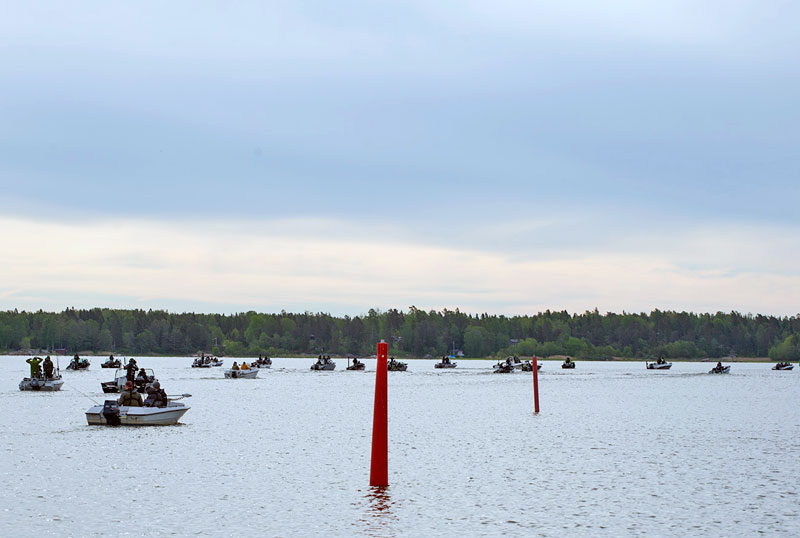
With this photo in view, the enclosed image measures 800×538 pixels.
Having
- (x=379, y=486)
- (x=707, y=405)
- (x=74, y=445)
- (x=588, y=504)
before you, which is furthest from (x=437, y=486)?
(x=707, y=405)

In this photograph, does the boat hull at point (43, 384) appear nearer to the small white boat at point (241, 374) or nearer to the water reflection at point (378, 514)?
the small white boat at point (241, 374)

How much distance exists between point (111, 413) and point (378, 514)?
32.7m

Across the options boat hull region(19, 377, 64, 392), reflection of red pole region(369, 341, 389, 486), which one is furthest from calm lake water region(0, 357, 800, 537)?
boat hull region(19, 377, 64, 392)

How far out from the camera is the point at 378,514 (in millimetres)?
30938

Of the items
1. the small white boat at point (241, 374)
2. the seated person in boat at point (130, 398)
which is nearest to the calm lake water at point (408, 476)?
the seated person in boat at point (130, 398)

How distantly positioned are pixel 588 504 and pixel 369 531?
911cm

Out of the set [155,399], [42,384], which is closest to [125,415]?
[155,399]

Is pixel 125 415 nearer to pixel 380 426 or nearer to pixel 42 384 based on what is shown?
pixel 380 426

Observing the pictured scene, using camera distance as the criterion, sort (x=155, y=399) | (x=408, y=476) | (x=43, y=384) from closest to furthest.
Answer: (x=408, y=476) < (x=155, y=399) < (x=43, y=384)

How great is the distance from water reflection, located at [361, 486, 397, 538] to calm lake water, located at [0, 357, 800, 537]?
103 millimetres

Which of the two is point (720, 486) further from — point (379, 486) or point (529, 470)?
point (379, 486)

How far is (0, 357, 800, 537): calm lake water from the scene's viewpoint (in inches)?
1148

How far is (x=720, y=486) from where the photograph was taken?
1474 inches

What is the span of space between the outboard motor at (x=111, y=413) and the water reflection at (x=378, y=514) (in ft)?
92.4
